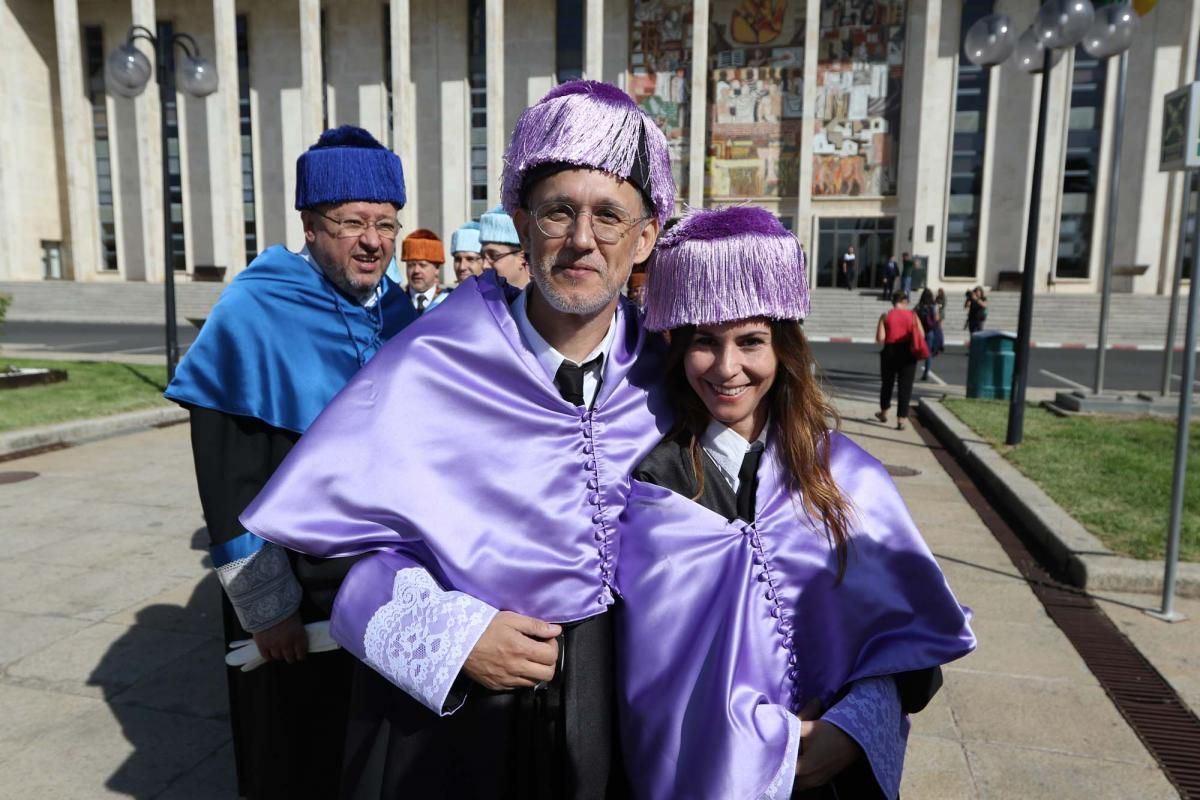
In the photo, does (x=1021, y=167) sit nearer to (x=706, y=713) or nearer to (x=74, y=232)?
(x=706, y=713)

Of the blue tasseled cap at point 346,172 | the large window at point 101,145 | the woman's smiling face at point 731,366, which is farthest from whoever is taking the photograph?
the large window at point 101,145

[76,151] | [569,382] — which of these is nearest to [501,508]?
[569,382]

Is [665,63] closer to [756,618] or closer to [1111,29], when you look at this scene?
[1111,29]

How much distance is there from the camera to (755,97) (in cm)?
3578

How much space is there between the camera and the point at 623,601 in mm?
1739

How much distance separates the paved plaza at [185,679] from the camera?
10.3 feet

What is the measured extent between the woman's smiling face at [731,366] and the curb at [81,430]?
897cm

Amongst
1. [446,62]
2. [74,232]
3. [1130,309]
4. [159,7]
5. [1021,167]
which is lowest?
[1130,309]

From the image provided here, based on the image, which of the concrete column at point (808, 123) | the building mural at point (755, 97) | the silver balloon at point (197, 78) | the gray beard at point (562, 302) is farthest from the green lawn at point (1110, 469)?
the building mural at point (755, 97)

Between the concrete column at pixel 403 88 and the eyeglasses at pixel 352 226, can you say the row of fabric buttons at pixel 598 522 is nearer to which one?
the eyeglasses at pixel 352 226

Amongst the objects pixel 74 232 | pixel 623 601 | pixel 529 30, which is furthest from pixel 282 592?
pixel 74 232

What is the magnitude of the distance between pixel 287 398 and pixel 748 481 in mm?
1309

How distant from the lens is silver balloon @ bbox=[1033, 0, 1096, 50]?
8500 mm

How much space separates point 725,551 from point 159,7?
48210mm
